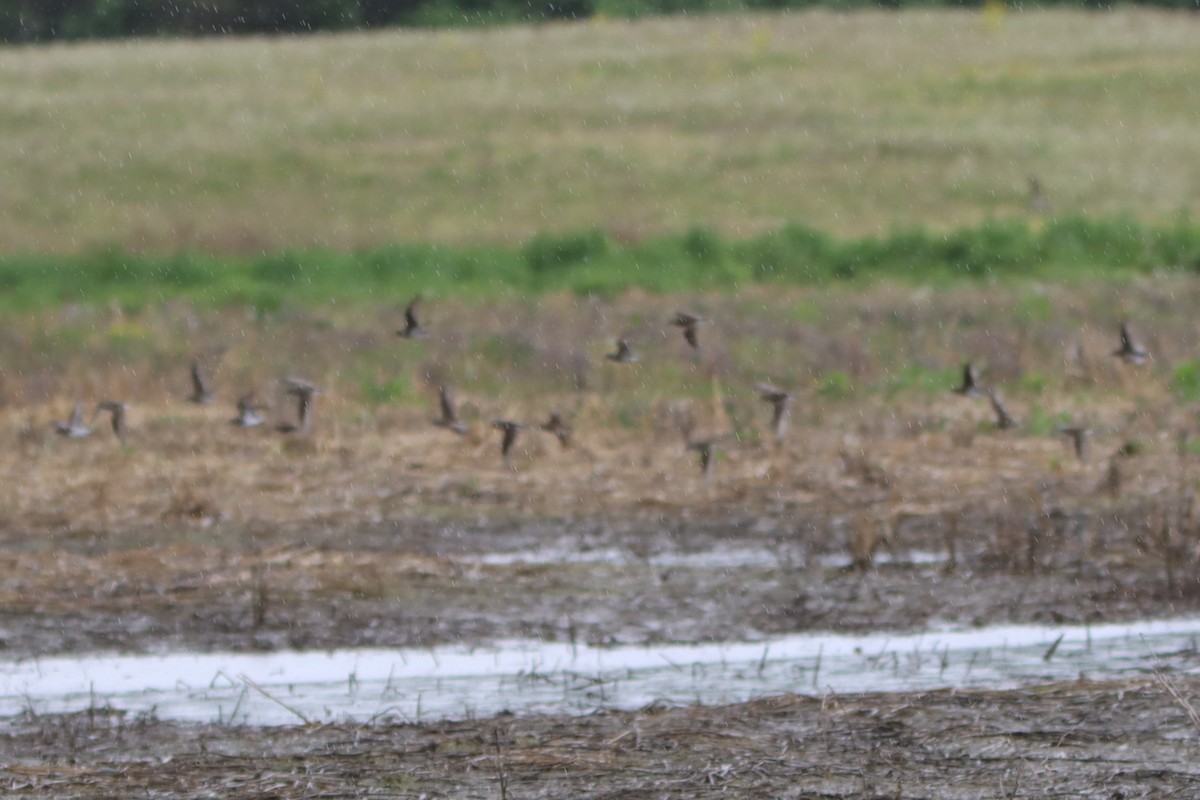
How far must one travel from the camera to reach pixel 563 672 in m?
8.18

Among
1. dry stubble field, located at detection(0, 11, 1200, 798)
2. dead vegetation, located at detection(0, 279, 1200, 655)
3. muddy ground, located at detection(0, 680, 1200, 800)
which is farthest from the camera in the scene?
dead vegetation, located at detection(0, 279, 1200, 655)

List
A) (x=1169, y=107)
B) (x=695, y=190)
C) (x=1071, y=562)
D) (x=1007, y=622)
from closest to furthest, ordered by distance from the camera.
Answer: (x=1007, y=622)
(x=1071, y=562)
(x=695, y=190)
(x=1169, y=107)

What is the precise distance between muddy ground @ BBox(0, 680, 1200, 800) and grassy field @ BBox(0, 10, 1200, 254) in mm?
21043

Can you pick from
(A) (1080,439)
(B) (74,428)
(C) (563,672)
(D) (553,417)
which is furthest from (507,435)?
(C) (563,672)

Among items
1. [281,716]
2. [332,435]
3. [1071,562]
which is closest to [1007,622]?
[1071,562]

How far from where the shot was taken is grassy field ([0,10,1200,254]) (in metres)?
30.4

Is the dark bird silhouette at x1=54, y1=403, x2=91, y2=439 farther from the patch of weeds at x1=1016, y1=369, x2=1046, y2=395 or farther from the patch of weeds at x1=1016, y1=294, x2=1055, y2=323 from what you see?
the patch of weeds at x1=1016, y1=294, x2=1055, y2=323

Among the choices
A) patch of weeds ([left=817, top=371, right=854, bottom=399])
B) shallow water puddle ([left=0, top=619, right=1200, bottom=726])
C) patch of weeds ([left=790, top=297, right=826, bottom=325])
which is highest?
shallow water puddle ([left=0, top=619, right=1200, bottom=726])

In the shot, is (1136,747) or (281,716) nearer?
(1136,747)

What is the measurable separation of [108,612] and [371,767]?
3698 mm

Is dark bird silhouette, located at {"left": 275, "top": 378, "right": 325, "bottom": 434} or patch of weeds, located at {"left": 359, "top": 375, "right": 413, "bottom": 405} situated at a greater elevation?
dark bird silhouette, located at {"left": 275, "top": 378, "right": 325, "bottom": 434}

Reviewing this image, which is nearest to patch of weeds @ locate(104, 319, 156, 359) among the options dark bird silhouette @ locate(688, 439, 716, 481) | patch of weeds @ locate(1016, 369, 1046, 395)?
dark bird silhouette @ locate(688, 439, 716, 481)

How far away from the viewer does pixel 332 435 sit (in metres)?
14.7

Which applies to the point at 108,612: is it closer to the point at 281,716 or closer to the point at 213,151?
the point at 281,716
